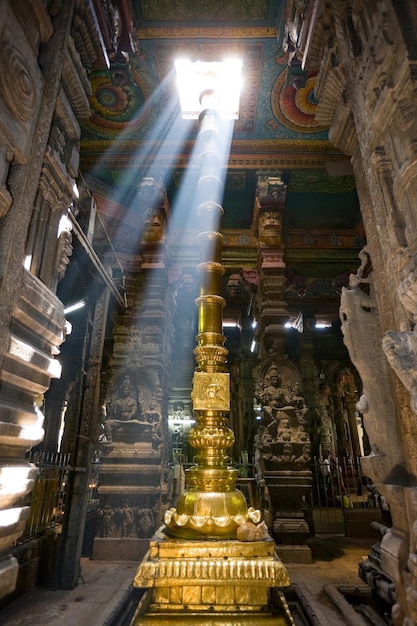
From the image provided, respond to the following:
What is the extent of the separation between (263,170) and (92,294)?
395 centimetres

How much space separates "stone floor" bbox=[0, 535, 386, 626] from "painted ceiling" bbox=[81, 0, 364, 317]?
5673 millimetres

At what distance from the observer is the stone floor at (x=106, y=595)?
3.02 meters

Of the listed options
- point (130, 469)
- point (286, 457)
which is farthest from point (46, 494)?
point (286, 457)

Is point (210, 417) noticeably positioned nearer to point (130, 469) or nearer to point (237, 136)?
point (130, 469)

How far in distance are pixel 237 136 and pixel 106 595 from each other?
6796 millimetres

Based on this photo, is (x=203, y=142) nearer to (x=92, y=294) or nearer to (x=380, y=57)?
(x=380, y=57)

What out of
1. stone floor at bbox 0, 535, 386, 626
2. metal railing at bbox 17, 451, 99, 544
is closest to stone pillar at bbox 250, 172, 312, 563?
stone floor at bbox 0, 535, 386, 626

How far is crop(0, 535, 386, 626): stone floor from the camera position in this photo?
3016 millimetres

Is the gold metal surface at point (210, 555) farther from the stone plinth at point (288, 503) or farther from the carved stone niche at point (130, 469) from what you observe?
the stone plinth at point (288, 503)

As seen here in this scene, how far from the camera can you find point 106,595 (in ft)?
11.9

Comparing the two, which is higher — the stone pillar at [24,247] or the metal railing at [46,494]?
the stone pillar at [24,247]

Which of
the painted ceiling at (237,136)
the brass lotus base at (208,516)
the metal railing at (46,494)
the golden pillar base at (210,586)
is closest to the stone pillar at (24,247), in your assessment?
the golden pillar base at (210,586)

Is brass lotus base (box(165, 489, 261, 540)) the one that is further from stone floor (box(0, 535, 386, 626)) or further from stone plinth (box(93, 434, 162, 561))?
stone plinth (box(93, 434, 162, 561))

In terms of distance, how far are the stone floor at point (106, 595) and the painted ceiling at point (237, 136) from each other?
5.67 meters
